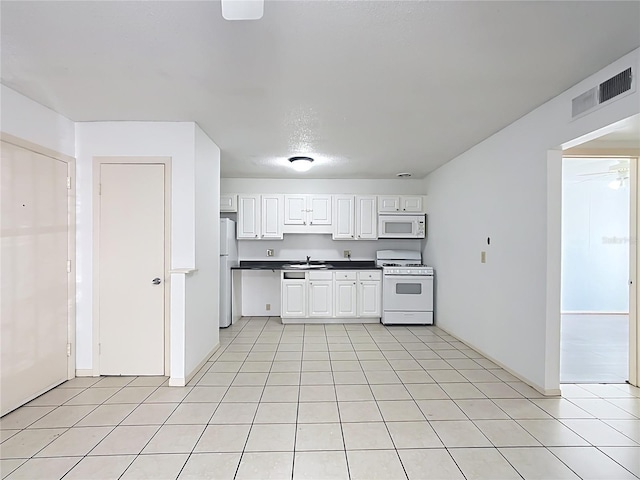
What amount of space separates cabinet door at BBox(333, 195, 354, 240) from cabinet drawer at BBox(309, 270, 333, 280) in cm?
71

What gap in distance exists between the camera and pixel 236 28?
6.13ft

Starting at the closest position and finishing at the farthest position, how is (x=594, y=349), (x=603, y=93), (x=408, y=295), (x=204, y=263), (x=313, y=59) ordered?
(x=313, y=59) → (x=603, y=93) → (x=204, y=263) → (x=594, y=349) → (x=408, y=295)

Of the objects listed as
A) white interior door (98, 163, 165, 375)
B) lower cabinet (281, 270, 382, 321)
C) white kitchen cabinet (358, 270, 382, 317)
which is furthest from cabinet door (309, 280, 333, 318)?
white interior door (98, 163, 165, 375)

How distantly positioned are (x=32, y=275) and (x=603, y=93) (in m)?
4.47

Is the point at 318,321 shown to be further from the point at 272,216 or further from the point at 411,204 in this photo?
the point at 411,204

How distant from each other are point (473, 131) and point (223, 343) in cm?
390

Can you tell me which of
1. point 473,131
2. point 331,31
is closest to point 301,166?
point 473,131

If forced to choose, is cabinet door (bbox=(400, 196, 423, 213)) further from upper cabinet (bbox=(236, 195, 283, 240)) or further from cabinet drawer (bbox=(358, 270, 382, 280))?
upper cabinet (bbox=(236, 195, 283, 240))

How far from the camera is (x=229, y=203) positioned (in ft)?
19.3

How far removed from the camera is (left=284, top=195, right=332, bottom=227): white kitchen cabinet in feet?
19.4

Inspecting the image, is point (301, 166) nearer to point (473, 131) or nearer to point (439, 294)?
point (473, 131)

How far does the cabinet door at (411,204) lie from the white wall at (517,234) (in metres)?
1.11

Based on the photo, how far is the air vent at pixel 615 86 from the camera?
216cm

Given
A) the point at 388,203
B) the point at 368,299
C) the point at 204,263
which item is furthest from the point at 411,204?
the point at 204,263
